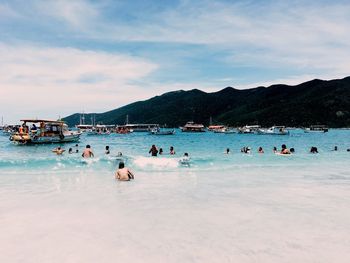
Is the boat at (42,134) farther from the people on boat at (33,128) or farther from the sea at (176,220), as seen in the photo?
the sea at (176,220)

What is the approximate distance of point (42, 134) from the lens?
6262cm

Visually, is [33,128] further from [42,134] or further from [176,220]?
[176,220]

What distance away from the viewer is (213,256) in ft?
25.9

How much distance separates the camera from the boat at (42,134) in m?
61.4

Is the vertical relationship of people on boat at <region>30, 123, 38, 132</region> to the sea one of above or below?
above

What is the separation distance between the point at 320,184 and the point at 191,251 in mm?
11703

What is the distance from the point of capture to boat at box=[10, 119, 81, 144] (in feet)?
201

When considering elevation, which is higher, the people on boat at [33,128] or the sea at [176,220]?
the people on boat at [33,128]

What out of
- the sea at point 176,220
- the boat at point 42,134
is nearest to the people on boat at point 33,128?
the boat at point 42,134

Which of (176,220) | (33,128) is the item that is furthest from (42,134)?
(176,220)

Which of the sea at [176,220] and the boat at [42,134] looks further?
the boat at [42,134]

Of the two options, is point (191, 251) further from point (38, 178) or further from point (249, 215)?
point (38, 178)

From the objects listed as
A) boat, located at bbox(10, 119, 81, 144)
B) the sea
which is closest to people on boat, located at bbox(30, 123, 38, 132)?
boat, located at bbox(10, 119, 81, 144)

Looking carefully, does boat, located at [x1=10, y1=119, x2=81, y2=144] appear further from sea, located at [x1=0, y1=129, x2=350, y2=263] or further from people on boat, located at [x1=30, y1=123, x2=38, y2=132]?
sea, located at [x1=0, y1=129, x2=350, y2=263]
